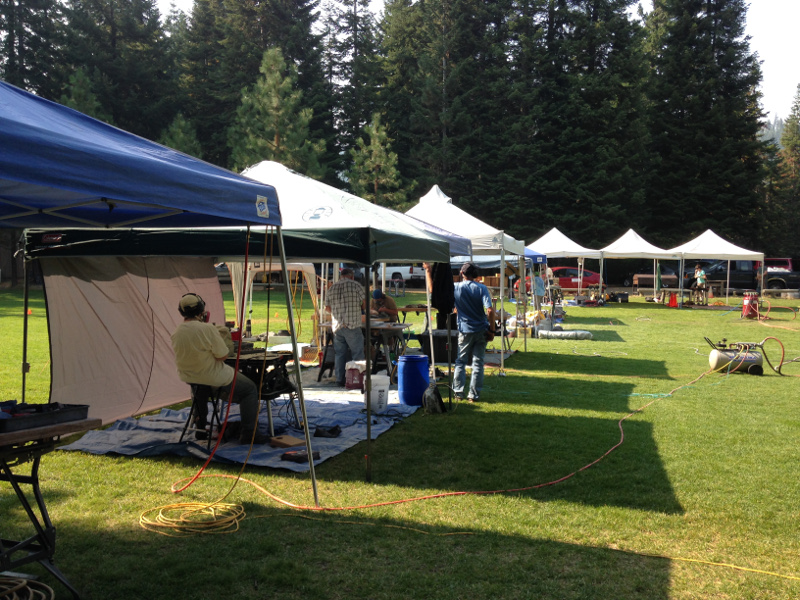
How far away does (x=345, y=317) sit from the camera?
9.66 m

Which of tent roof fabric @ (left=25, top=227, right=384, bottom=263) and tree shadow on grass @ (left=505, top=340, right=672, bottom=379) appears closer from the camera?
tent roof fabric @ (left=25, top=227, right=384, bottom=263)

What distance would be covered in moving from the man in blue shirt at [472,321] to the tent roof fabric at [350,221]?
605 mm

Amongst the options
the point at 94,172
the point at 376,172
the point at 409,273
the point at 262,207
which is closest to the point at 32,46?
the point at 376,172

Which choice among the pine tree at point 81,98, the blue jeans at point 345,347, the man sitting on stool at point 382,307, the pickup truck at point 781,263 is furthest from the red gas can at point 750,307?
the pine tree at point 81,98

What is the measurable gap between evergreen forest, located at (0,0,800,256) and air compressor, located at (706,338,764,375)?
2908 centimetres

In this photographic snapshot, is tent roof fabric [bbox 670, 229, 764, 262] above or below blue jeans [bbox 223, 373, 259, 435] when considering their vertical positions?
above

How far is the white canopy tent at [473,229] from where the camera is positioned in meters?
11.7

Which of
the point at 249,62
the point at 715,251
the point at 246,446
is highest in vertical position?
the point at 249,62

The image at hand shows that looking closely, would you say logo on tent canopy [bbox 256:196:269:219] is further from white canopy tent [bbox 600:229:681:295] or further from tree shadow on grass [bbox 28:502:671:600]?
white canopy tent [bbox 600:229:681:295]

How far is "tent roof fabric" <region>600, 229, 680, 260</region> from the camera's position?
88.3 feet

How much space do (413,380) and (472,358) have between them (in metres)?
0.89

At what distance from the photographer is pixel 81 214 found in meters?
6.23

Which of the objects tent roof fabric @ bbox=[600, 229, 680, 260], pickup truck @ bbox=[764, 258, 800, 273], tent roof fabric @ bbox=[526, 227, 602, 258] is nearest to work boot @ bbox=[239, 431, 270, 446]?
tent roof fabric @ bbox=[526, 227, 602, 258]

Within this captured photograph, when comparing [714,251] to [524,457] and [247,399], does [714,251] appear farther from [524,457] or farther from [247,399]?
[247,399]
